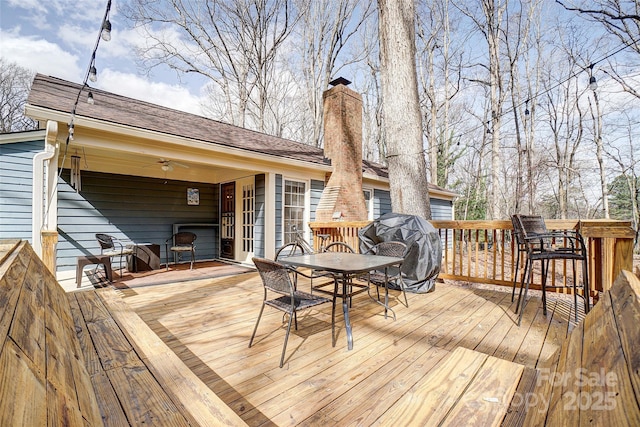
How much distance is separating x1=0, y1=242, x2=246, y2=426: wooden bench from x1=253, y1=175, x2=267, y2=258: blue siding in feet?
14.4

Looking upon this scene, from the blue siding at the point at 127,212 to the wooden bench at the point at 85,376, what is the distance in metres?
5.18

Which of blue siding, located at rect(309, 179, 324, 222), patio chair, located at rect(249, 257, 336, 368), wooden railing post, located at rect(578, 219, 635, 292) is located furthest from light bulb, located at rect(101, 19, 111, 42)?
wooden railing post, located at rect(578, 219, 635, 292)

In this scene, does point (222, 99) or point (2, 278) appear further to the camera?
point (222, 99)

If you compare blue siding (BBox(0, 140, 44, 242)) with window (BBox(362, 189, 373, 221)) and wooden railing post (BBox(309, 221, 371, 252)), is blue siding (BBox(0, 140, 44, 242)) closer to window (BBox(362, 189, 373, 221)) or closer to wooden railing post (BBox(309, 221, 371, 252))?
wooden railing post (BBox(309, 221, 371, 252))

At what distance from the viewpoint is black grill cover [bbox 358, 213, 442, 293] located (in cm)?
415

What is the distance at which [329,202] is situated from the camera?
7.09 metres

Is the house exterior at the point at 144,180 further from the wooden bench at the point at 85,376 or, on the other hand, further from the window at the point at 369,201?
the wooden bench at the point at 85,376

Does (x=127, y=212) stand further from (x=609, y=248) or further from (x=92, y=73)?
(x=609, y=248)

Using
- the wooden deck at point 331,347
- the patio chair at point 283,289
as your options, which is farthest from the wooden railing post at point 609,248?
the patio chair at point 283,289

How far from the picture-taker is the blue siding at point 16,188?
496 centimetres

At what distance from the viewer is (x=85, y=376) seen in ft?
3.84

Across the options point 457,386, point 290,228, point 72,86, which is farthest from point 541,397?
point 72,86

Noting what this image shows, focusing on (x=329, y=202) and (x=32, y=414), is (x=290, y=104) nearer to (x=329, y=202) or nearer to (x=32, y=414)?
(x=329, y=202)

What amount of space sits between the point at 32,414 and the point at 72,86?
7071mm
